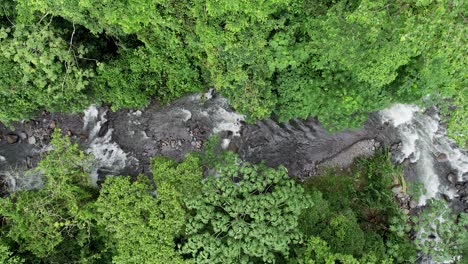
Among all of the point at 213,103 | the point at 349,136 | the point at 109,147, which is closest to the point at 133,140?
the point at 109,147

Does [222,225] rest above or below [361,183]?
below

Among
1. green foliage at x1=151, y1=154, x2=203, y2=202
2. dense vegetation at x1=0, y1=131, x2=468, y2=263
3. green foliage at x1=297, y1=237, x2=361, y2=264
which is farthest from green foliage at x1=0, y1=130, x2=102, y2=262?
green foliage at x1=297, y1=237, x2=361, y2=264

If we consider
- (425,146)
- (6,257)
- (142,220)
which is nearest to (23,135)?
(6,257)

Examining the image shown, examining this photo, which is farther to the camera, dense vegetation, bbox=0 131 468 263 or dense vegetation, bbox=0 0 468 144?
dense vegetation, bbox=0 131 468 263

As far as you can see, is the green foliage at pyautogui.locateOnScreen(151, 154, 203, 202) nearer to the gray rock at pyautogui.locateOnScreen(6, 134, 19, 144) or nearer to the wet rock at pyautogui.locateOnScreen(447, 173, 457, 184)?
the gray rock at pyautogui.locateOnScreen(6, 134, 19, 144)

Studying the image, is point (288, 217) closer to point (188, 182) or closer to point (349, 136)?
point (188, 182)

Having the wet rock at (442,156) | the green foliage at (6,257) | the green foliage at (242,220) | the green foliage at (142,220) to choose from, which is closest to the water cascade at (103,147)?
the green foliage at (142,220)

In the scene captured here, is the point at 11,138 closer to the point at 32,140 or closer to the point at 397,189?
the point at 32,140
